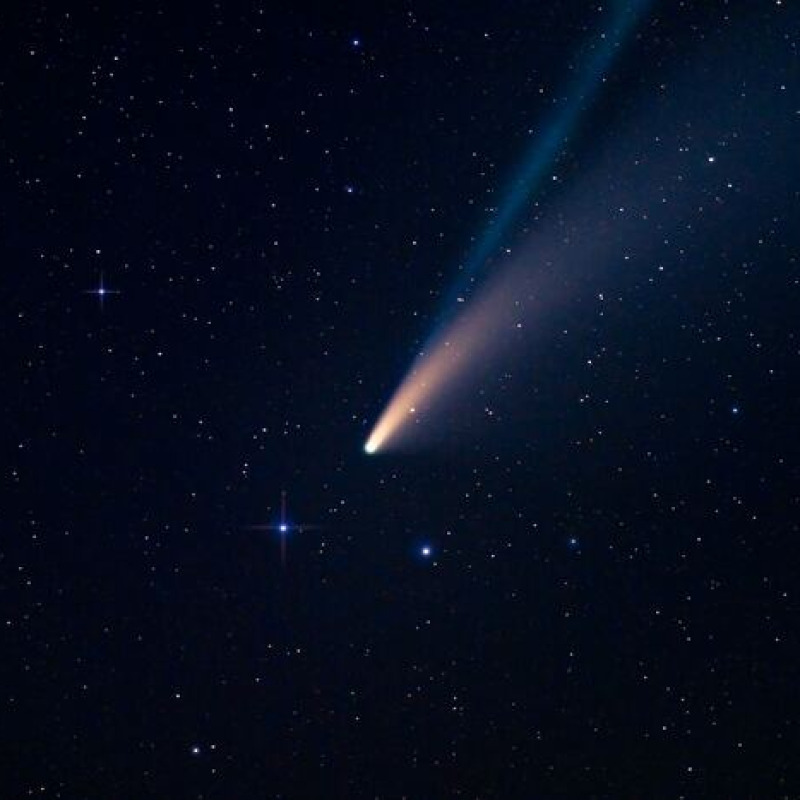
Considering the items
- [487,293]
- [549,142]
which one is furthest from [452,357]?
[549,142]

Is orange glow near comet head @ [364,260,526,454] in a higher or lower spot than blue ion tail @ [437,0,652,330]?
lower

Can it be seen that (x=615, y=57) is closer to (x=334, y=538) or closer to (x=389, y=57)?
(x=389, y=57)

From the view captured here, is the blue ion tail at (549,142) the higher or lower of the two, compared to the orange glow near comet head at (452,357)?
higher

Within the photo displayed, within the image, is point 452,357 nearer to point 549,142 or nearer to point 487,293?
point 487,293

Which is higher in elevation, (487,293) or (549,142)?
(549,142)

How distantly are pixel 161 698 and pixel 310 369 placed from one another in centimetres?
37

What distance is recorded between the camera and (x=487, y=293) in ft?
3.29

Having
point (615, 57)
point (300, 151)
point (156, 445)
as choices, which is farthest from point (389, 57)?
point (156, 445)

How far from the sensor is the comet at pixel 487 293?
100 cm

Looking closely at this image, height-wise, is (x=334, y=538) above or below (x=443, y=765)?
above

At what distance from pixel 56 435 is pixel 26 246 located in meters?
0.19

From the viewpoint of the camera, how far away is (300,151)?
0.98 meters

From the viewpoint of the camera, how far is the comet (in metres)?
1.00

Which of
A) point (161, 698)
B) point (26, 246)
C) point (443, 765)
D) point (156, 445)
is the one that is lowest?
point (443, 765)
